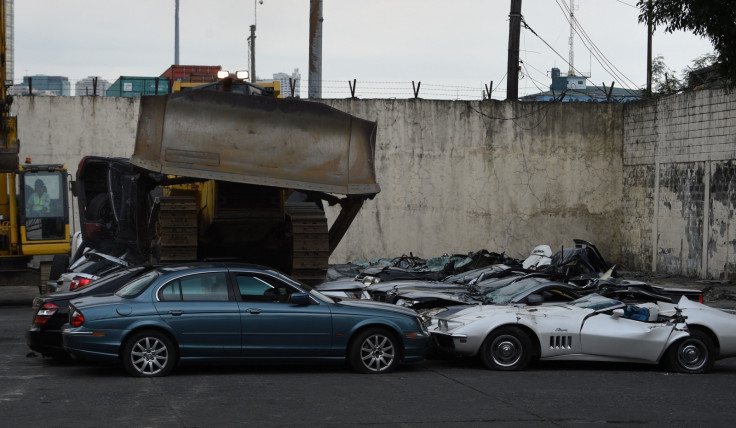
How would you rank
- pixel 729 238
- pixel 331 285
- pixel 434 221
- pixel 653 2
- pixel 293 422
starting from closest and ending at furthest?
pixel 293 422 < pixel 653 2 < pixel 331 285 < pixel 729 238 < pixel 434 221

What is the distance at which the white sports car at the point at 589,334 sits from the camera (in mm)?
12750

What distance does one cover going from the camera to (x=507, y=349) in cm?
1278

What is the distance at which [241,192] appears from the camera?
16.4 metres

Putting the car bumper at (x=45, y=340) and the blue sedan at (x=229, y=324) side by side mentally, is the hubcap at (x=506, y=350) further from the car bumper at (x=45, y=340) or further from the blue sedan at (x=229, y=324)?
the car bumper at (x=45, y=340)

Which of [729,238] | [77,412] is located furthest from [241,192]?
[729,238]

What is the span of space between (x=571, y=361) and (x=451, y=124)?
17.3m

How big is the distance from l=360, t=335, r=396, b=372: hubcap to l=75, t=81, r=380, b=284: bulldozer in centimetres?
395

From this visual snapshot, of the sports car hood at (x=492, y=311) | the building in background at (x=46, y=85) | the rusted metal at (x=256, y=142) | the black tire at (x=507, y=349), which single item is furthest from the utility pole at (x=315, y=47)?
the black tire at (x=507, y=349)

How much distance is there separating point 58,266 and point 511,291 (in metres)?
10.5

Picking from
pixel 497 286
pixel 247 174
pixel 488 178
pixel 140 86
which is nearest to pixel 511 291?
pixel 497 286

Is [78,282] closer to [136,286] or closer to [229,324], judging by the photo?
[136,286]

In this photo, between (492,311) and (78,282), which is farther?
(78,282)

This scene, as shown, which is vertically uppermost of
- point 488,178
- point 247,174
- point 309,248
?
point 488,178

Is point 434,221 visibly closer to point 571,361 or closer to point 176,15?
point 571,361
